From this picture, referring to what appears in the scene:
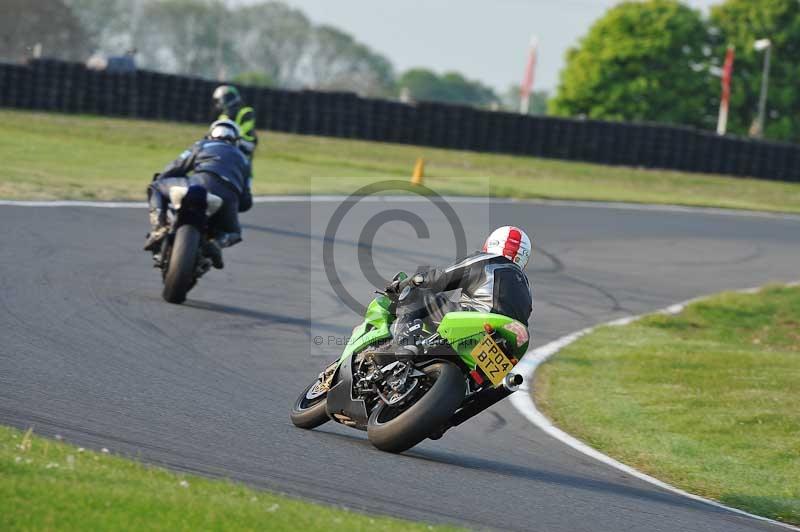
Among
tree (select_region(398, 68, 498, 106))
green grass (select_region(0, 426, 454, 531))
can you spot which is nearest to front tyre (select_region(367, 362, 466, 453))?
green grass (select_region(0, 426, 454, 531))

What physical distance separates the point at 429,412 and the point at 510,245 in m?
1.14

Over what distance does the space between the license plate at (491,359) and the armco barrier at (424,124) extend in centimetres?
2534

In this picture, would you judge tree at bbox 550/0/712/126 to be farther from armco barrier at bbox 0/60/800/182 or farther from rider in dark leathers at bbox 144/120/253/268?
rider in dark leathers at bbox 144/120/253/268

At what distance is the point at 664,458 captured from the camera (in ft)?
27.1

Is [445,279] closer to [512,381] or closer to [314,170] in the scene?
[512,381]

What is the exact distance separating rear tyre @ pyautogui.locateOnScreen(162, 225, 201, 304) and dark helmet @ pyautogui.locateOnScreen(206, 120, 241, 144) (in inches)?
51.4

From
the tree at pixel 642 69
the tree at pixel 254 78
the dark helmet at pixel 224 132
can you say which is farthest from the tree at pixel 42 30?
the dark helmet at pixel 224 132

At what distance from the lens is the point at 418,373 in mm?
6695

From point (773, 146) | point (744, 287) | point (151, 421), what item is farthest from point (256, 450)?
point (773, 146)

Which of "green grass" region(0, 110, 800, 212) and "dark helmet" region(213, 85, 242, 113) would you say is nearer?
"dark helmet" region(213, 85, 242, 113)

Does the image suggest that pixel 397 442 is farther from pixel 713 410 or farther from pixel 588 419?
pixel 713 410

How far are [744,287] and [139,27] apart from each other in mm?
93523

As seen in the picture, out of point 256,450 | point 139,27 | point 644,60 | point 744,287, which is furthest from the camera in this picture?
point 139,27

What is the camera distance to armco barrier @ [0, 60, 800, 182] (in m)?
30.6
